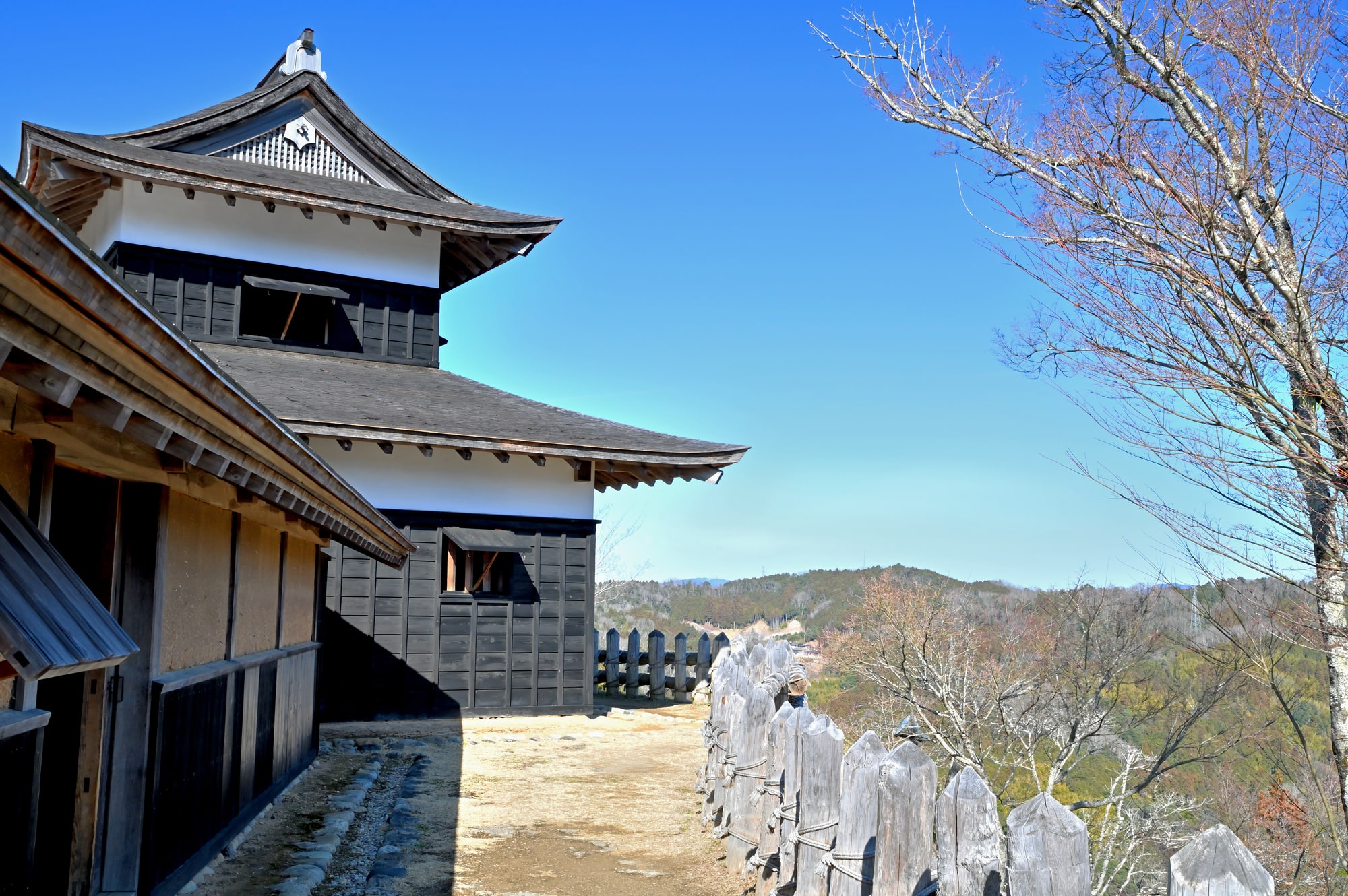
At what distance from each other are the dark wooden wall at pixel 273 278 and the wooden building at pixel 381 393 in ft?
0.08

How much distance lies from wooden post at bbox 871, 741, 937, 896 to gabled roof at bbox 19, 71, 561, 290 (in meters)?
11.6

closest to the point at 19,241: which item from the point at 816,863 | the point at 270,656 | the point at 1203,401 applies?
the point at 816,863

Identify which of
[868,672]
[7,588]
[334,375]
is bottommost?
[868,672]

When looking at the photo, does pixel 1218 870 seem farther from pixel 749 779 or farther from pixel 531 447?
pixel 531 447

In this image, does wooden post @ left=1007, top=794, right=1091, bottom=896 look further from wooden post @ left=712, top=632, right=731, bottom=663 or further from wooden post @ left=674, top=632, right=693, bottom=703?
wooden post @ left=674, top=632, right=693, bottom=703

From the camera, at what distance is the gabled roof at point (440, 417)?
11.7m

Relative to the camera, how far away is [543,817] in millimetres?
7918

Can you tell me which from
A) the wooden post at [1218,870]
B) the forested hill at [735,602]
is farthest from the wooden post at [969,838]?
the forested hill at [735,602]

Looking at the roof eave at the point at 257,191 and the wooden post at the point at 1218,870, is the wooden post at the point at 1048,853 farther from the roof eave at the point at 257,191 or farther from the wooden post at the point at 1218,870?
the roof eave at the point at 257,191

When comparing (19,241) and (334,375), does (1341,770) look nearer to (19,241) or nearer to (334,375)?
(19,241)

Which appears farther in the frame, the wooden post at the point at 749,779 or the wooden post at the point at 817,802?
the wooden post at the point at 749,779

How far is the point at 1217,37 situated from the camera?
7219mm

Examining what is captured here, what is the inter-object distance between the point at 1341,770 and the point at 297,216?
42.7 ft

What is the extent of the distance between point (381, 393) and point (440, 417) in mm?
1063
